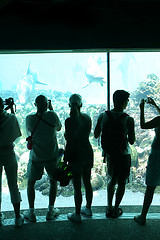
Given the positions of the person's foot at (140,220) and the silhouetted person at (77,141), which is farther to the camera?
the person's foot at (140,220)

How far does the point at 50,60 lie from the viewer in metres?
3.03

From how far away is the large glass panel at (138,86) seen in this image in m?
2.99

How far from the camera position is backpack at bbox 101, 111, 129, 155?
2.26 meters

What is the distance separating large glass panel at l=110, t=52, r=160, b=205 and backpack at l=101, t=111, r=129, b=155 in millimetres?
858

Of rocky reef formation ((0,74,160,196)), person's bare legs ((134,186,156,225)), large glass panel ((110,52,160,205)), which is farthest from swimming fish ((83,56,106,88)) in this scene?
person's bare legs ((134,186,156,225))

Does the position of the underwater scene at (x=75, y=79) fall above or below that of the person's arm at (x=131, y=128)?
above
